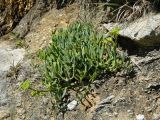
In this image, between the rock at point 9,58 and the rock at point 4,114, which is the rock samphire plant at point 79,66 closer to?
the rock at point 4,114

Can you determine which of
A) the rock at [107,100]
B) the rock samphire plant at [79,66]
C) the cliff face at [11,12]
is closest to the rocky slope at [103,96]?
the rock at [107,100]

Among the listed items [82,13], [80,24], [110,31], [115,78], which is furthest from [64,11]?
[115,78]

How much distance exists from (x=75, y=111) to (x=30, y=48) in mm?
1328

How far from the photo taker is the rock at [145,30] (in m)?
4.11

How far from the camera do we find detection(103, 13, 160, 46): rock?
4113mm

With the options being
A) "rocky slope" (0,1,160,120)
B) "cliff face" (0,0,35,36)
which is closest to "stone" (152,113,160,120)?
"rocky slope" (0,1,160,120)

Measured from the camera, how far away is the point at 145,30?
4156 mm

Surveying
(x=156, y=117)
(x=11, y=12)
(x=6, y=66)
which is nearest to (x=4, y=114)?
(x=6, y=66)

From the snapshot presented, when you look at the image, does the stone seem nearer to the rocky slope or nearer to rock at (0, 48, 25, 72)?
the rocky slope

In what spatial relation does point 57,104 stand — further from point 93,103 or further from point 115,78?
point 115,78

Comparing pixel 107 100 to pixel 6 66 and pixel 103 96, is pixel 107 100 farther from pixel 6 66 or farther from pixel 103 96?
pixel 6 66

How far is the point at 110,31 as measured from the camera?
442cm

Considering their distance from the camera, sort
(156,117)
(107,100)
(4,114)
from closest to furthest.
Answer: (156,117), (107,100), (4,114)

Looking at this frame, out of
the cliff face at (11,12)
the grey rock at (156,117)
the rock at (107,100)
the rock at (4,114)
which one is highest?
the cliff face at (11,12)
